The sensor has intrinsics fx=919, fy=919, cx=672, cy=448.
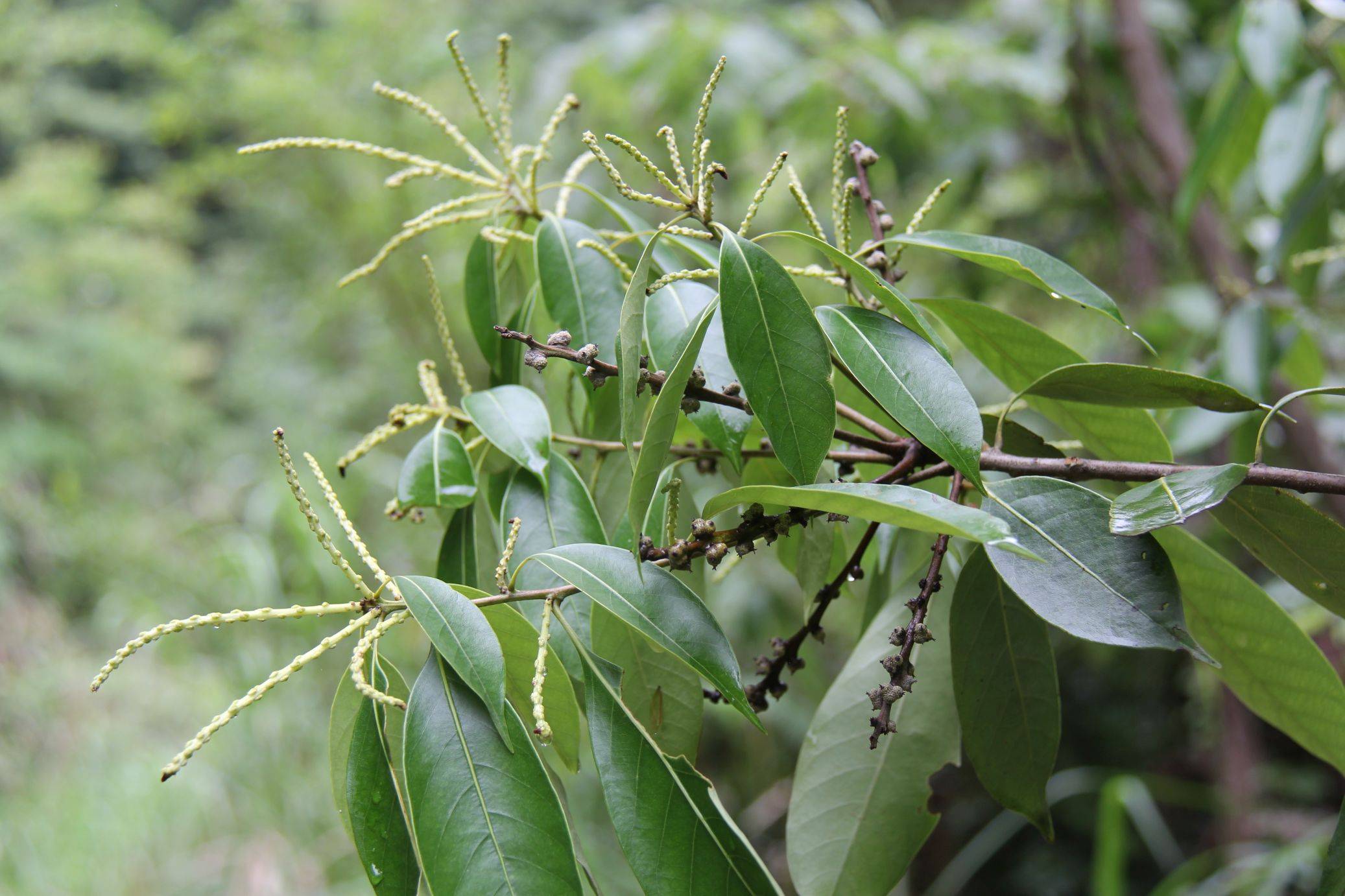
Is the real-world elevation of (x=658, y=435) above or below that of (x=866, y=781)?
above

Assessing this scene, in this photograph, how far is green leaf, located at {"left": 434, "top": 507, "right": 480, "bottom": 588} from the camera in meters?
0.41

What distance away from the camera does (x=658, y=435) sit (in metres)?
0.28

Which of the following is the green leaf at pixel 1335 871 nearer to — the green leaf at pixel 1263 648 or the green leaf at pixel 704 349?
the green leaf at pixel 1263 648

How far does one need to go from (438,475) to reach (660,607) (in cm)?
13

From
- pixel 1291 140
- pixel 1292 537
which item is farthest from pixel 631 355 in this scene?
pixel 1291 140

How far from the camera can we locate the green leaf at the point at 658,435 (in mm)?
276

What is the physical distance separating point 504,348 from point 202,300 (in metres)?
5.34

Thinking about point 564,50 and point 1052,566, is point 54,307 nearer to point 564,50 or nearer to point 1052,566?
point 564,50

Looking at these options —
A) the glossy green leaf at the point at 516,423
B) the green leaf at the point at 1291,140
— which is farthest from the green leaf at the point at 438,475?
the green leaf at the point at 1291,140

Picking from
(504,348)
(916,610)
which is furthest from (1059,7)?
(916,610)

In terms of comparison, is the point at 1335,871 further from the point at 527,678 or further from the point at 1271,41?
the point at 1271,41

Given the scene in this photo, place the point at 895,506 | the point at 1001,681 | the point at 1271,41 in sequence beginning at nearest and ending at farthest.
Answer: the point at 895,506 → the point at 1001,681 → the point at 1271,41

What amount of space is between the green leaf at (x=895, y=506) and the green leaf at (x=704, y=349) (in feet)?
0.18

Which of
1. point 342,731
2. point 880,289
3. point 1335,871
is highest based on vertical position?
point 880,289
